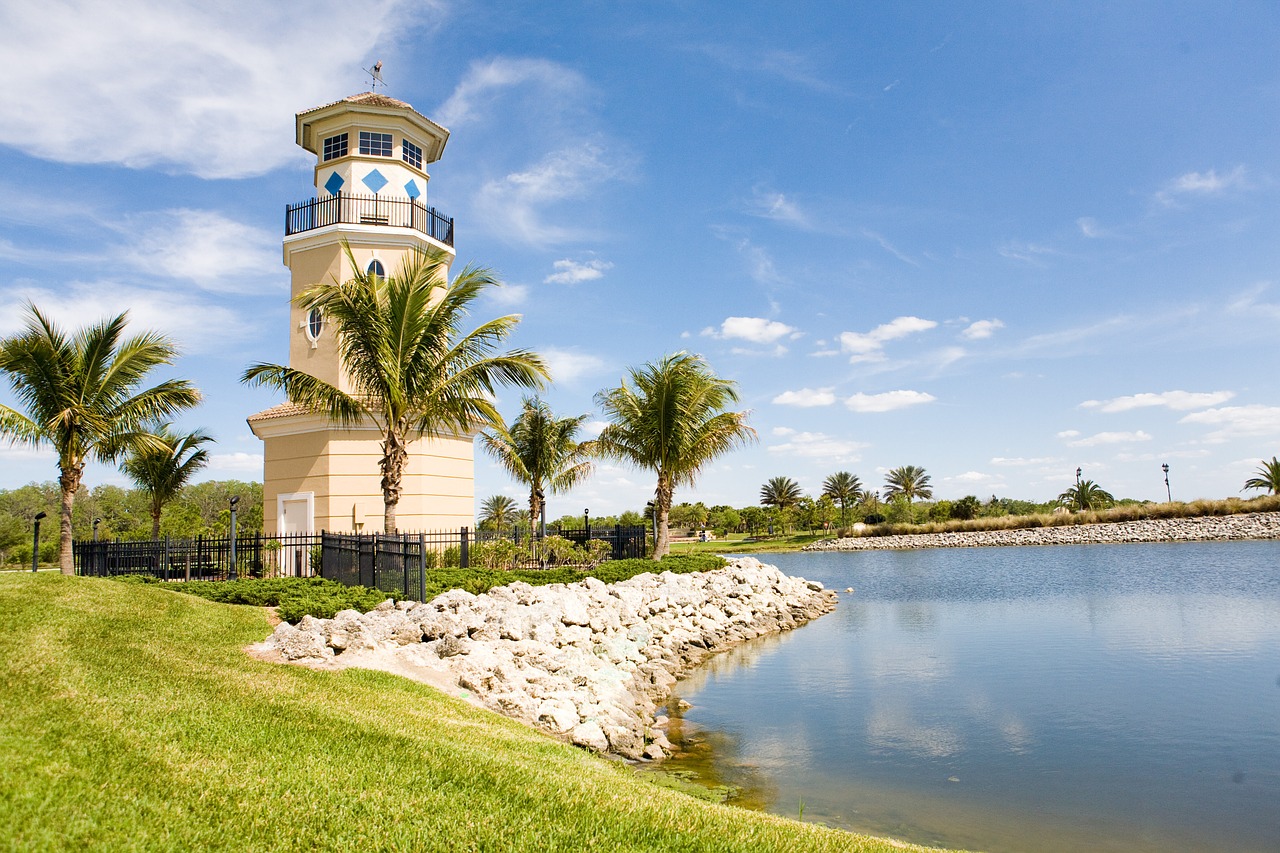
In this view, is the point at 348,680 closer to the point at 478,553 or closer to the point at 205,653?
the point at 205,653

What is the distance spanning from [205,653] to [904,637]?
1456 centimetres

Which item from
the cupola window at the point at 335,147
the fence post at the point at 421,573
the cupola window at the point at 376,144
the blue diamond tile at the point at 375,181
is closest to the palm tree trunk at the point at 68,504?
the fence post at the point at 421,573

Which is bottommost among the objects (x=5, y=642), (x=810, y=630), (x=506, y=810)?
(x=810, y=630)

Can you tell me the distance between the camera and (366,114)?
21875mm

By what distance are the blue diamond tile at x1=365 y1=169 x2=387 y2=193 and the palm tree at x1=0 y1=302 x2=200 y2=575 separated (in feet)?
22.9

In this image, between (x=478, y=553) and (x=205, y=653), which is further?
(x=478, y=553)

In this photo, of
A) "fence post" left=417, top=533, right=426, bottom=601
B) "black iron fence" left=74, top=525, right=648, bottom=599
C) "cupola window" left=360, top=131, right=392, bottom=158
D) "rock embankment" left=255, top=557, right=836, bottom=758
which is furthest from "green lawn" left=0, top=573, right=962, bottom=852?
"cupola window" left=360, top=131, right=392, bottom=158

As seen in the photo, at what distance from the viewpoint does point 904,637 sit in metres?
17.9

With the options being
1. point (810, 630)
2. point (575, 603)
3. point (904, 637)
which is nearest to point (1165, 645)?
point (904, 637)

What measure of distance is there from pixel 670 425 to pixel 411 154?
1149 centimetres

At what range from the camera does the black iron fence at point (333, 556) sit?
15.4 meters

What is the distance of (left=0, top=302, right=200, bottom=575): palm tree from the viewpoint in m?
17.3

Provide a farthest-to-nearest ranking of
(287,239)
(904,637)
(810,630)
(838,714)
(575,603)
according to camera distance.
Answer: (287,239)
(810,630)
(904,637)
(575,603)
(838,714)

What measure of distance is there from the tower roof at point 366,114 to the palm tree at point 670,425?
973 cm
